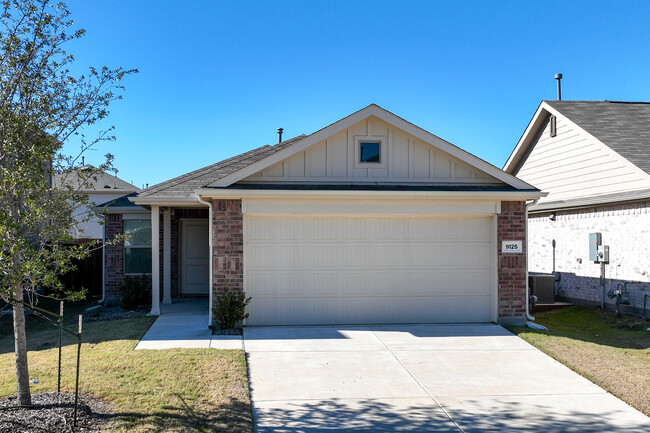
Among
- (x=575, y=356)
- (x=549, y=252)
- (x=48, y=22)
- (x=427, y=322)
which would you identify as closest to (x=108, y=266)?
(x=427, y=322)

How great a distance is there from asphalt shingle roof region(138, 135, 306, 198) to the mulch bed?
219 inches

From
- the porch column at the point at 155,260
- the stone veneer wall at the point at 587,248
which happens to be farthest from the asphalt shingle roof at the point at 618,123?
the porch column at the point at 155,260

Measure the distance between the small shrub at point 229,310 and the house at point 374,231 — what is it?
29 cm

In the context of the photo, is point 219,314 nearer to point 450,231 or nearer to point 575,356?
point 450,231

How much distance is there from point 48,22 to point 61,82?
0.63 m

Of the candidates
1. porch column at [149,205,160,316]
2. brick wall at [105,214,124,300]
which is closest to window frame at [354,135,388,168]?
porch column at [149,205,160,316]

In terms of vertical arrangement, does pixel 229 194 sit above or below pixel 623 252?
above

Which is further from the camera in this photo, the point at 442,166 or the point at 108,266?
Result: the point at 108,266

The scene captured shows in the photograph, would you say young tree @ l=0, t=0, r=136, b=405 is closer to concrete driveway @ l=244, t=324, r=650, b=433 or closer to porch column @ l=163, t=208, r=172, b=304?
concrete driveway @ l=244, t=324, r=650, b=433

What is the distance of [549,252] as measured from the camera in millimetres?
15430

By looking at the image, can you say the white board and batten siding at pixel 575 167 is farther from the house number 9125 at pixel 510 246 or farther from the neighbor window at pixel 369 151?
the neighbor window at pixel 369 151

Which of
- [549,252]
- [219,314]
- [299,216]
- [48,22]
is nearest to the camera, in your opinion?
[48,22]

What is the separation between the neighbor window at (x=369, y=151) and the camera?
10.9 m

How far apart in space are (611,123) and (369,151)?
316 inches
